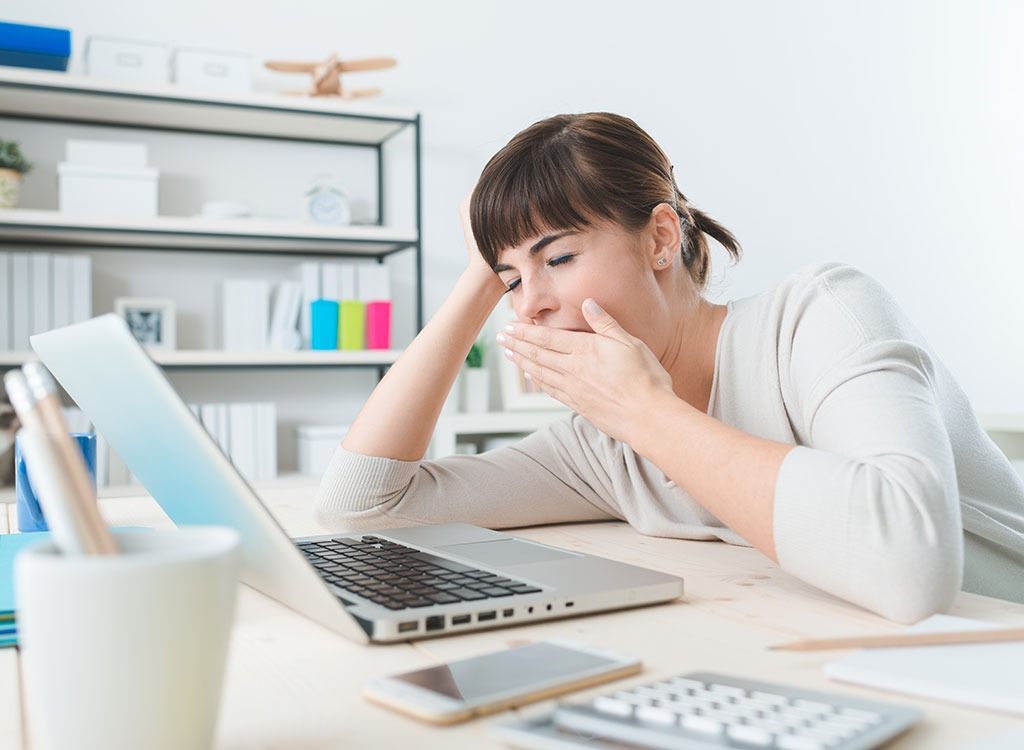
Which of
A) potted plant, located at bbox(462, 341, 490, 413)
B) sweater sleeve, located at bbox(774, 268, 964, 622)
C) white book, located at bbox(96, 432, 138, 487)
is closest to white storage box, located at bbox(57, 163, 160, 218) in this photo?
white book, located at bbox(96, 432, 138, 487)

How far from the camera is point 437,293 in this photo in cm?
322

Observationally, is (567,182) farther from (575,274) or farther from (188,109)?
(188,109)

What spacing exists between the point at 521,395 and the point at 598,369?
212 centimetres

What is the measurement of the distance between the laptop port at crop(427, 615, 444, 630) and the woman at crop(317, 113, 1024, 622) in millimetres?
280

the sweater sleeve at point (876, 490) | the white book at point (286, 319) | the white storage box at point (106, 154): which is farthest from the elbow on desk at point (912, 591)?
the white storage box at point (106, 154)

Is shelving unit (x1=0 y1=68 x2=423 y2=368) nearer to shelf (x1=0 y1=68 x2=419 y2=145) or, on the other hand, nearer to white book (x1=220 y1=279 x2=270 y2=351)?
shelf (x1=0 y1=68 x2=419 y2=145)

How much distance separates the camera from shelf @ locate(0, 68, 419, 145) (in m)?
2.52

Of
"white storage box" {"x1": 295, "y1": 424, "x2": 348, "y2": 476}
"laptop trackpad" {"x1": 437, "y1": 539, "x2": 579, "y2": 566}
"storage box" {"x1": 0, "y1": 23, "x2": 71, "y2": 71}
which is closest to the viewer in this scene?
"laptop trackpad" {"x1": 437, "y1": 539, "x2": 579, "y2": 566}

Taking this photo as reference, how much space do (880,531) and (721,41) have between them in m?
3.17

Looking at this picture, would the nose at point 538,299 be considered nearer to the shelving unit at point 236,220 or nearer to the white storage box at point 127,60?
the shelving unit at point 236,220

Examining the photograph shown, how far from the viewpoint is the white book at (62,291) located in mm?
2604

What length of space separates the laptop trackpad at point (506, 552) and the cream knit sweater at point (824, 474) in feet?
0.62

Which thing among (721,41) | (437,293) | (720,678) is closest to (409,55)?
(437,293)

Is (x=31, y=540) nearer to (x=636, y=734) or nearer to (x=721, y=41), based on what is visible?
(x=636, y=734)
